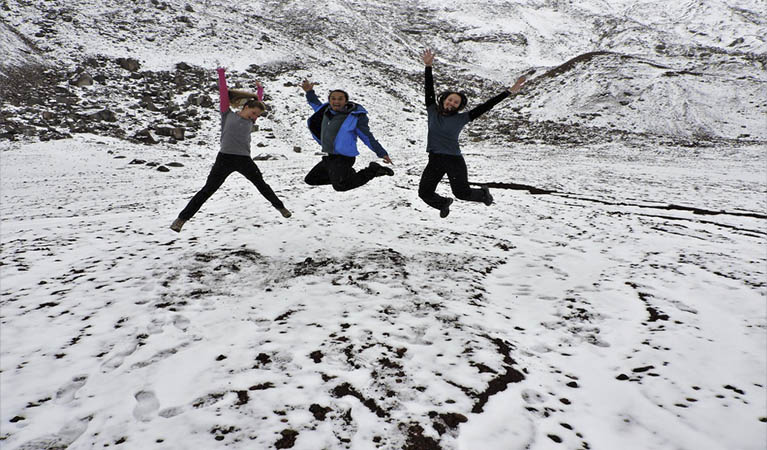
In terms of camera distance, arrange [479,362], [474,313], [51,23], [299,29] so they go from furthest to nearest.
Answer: [299,29]
[51,23]
[474,313]
[479,362]

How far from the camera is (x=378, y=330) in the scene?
3984 millimetres

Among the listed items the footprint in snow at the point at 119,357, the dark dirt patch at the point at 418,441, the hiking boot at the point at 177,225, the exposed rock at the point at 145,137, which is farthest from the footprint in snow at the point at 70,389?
the exposed rock at the point at 145,137

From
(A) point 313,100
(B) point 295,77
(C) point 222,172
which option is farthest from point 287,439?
(B) point 295,77

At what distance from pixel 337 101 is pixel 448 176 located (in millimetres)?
2091

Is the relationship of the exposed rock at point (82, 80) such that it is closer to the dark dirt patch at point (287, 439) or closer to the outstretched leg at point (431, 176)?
the outstretched leg at point (431, 176)

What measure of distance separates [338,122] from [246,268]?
2627mm

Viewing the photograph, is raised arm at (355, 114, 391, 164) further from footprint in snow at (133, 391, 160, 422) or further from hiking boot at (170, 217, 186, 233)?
footprint in snow at (133, 391, 160, 422)

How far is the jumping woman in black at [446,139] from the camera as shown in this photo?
5805 mm

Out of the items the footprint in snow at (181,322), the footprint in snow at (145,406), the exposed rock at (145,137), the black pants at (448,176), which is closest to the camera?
the footprint in snow at (145,406)

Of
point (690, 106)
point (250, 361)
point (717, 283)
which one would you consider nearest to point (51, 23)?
point (250, 361)

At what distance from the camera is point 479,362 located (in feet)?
11.7

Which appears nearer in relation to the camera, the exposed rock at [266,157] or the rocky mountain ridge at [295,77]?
the exposed rock at [266,157]

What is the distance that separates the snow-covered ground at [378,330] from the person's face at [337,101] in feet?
7.11

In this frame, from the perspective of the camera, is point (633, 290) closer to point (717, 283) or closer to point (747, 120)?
point (717, 283)
